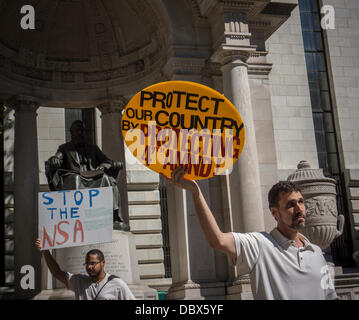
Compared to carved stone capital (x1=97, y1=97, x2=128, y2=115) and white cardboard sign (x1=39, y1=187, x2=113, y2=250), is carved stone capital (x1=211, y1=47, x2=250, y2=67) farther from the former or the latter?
white cardboard sign (x1=39, y1=187, x2=113, y2=250)

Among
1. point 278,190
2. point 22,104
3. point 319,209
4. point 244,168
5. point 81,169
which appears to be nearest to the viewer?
point 278,190

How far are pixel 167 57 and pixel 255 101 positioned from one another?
2606 mm

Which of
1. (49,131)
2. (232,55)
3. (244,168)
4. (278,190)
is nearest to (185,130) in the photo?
(278,190)

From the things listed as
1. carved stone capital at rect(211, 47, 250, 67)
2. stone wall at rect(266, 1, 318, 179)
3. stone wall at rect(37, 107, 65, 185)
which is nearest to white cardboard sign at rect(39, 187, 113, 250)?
carved stone capital at rect(211, 47, 250, 67)

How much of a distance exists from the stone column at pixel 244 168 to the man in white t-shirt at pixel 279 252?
825 cm

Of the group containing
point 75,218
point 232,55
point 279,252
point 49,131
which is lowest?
point 279,252

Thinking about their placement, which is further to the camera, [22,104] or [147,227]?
[147,227]

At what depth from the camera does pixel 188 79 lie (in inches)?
524

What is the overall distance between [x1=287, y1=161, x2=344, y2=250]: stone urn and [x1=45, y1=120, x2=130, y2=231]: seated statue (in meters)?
4.82

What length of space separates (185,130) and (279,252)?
1.10 metres

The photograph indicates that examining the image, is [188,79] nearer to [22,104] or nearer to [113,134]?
[113,134]

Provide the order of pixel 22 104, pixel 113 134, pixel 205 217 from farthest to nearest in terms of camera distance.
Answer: pixel 113 134 < pixel 22 104 < pixel 205 217

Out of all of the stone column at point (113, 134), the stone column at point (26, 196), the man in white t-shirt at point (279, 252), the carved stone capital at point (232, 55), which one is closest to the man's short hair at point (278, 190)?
the man in white t-shirt at point (279, 252)

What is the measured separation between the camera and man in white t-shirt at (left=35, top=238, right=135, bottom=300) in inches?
242
